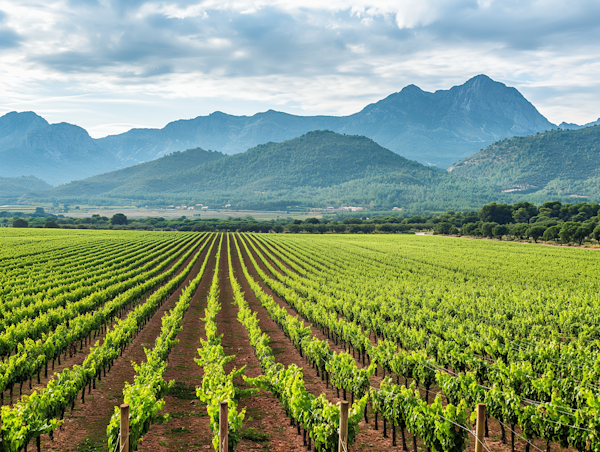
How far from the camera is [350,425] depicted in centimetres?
902

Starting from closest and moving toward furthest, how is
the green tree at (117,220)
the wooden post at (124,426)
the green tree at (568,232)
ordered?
the wooden post at (124,426), the green tree at (568,232), the green tree at (117,220)

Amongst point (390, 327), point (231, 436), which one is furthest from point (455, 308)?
point (231, 436)

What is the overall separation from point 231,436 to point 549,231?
310 feet

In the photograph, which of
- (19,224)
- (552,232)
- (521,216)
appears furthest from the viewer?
(19,224)

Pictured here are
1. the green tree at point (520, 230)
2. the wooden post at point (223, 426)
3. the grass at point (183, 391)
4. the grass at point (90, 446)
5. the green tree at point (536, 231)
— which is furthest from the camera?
the green tree at point (520, 230)

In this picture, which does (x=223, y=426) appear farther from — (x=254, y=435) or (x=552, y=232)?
(x=552, y=232)

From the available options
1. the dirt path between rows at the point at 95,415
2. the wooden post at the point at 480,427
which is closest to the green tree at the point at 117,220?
the dirt path between rows at the point at 95,415

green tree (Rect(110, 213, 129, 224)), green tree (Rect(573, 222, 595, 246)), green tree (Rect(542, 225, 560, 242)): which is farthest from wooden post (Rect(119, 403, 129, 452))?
green tree (Rect(110, 213, 129, 224))

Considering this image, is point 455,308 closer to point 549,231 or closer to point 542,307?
point 542,307

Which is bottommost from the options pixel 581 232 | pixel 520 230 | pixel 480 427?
pixel 480 427

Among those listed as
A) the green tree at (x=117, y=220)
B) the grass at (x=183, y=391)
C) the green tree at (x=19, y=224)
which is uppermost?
the green tree at (x=117, y=220)

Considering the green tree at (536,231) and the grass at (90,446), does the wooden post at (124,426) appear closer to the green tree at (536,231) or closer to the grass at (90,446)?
the grass at (90,446)

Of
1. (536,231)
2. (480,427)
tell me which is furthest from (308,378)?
(536,231)

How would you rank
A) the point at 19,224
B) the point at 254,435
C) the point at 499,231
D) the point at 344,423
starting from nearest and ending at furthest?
the point at 344,423 → the point at 254,435 → the point at 499,231 → the point at 19,224
